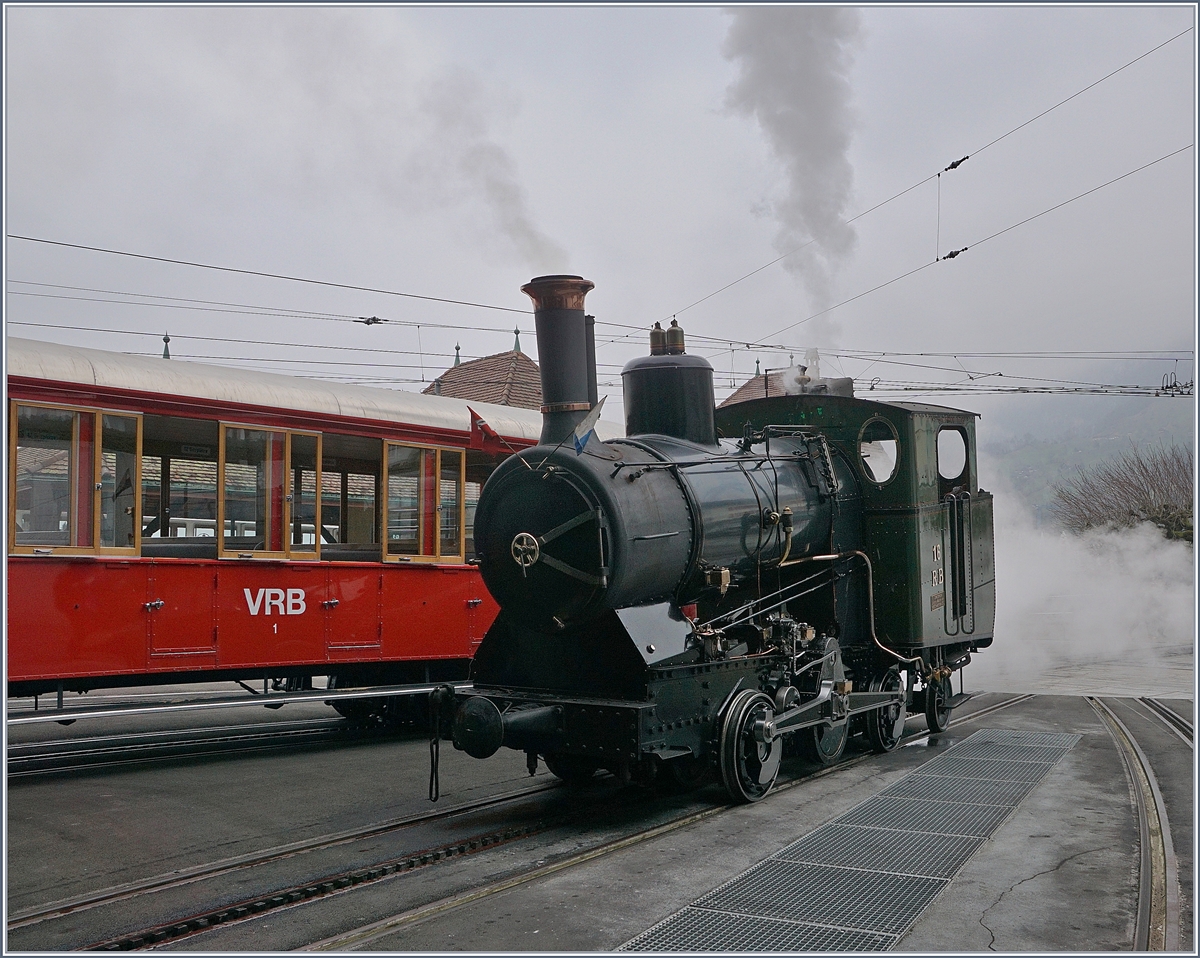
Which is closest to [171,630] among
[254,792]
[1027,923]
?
[254,792]

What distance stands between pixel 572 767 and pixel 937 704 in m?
4.42

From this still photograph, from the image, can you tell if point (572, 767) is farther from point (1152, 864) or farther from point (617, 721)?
point (1152, 864)

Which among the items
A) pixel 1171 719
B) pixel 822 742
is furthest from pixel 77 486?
pixel 1171 719

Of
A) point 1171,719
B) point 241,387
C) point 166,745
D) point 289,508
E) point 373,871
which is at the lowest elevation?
point 1171,719

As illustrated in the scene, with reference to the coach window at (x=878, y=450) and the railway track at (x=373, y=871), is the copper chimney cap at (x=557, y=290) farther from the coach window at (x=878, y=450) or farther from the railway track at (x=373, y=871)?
the coach window at (x=878, y=450)

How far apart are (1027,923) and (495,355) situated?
2695 centimetres

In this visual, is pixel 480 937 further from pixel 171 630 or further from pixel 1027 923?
pixel 171 630

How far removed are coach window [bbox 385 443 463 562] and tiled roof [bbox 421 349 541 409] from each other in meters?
16.5

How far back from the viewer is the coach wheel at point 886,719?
29.6ft

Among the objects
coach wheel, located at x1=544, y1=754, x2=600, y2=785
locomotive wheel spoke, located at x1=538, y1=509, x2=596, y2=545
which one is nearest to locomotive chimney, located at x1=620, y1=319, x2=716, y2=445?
locomotive wheel spoke, located at x1=538, y1=509, x2=596, y2=545

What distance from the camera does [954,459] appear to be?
1014 centimetres

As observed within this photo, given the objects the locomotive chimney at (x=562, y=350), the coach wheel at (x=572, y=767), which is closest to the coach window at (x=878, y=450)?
the locomotive chimney at (x=562, y=350)

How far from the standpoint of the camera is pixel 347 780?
7926 mm

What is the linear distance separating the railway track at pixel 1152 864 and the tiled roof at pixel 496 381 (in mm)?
19504
